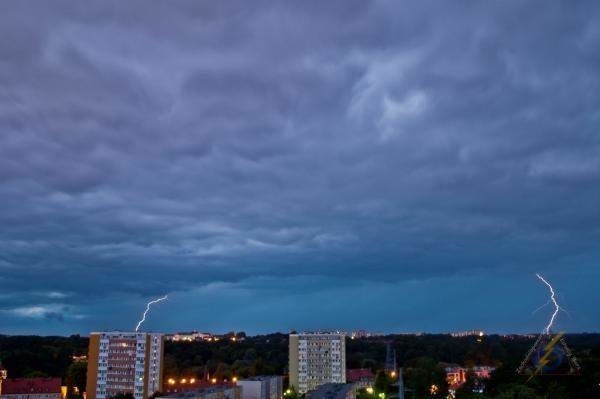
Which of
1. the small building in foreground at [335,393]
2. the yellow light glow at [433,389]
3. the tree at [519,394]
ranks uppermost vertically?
the tree at [519,394]

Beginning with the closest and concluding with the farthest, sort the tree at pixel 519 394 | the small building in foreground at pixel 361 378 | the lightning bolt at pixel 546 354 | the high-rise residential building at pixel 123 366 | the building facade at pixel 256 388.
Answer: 1. the tree at pixel 519 394
2. the lightning bolt at pixel 546 354
3. the building facade at pixel 256 388
4. the high-rise residential building at pixel 123 366
5. the small building in foreground at pixel 361 378

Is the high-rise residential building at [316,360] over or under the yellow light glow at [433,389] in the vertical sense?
over

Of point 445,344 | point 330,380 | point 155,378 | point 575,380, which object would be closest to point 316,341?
point 330,380

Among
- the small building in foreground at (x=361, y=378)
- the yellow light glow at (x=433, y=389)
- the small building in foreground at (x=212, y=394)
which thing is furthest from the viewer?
the small building in foreground at (x=361, y=378)

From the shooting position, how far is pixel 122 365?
68.8 metres

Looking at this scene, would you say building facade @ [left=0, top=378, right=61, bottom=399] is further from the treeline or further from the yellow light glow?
the yellow light glow

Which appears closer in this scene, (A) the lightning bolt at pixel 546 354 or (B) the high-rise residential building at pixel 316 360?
(A) the lightning bolt at pixel 546 354

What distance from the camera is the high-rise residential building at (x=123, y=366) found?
6812 cm

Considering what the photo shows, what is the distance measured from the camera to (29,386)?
66688mm

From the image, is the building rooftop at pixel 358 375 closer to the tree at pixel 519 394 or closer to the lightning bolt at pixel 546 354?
the lightning bolt at pixel 546 354

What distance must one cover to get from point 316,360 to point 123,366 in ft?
84.5

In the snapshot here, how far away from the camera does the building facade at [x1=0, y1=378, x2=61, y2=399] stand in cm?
6562

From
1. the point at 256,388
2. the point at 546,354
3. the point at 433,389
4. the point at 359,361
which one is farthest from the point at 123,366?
the point at 359,361

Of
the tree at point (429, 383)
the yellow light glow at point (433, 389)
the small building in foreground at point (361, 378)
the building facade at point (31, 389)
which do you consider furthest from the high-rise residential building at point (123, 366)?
the yellow light glow at point (433, 389)
